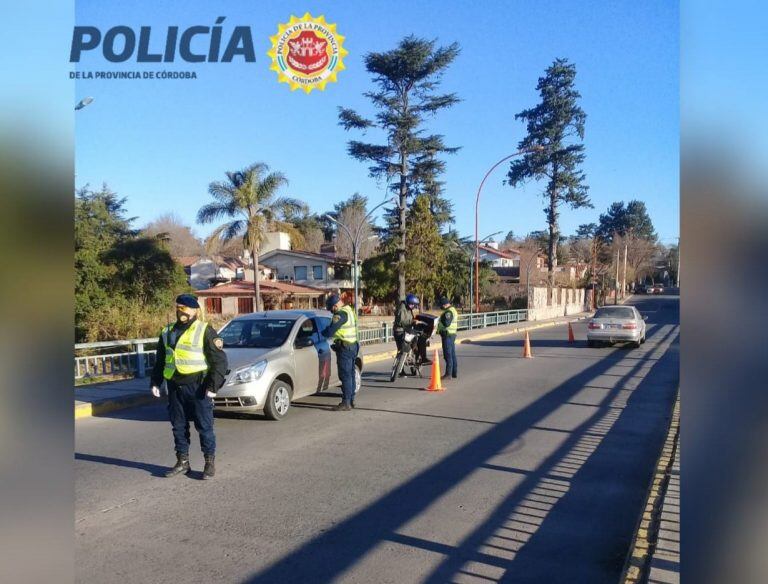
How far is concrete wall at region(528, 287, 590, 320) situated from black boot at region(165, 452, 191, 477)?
39163mm

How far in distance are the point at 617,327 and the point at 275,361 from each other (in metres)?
15.3

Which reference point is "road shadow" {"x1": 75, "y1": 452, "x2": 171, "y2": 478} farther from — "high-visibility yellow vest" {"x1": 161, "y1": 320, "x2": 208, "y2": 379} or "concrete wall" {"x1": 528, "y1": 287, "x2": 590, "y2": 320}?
"concrete wall" {"x1": 528, "y1": 287, "x2": 590, "y2": 320}

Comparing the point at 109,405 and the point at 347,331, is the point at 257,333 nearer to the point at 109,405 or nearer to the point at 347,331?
the point at 347,331

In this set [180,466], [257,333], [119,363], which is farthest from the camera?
[119,363]

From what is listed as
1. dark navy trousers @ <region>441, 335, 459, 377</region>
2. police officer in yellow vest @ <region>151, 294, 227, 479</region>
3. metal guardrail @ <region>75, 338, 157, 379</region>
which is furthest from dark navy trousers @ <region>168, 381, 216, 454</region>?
dark navy trousers @ <region>441, 335, 459, 377</region>

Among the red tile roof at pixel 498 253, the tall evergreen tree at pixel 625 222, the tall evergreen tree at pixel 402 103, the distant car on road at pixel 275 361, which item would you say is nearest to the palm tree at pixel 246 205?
the tall evergreen tree at pixel 402 103

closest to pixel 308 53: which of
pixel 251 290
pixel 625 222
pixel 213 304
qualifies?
pixel 251 290

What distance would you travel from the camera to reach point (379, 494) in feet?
19.0

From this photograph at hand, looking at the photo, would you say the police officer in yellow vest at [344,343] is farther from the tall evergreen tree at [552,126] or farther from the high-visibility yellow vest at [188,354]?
the tall evergreen tree at [552,126]

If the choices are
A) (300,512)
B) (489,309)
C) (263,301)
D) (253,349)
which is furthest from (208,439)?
(489,309)

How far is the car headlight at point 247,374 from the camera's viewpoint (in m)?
8.66

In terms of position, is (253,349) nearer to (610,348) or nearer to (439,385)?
(439,385)
